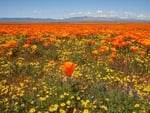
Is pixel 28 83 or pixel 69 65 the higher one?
pixel 69 65

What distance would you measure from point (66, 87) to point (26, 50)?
634cm

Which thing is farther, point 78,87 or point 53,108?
point 78,87

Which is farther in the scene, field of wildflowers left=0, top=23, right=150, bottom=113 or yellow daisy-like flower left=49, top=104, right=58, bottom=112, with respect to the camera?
field of wildflowers left=0, top=23, right=150, bottom=113

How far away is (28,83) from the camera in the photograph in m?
8.29

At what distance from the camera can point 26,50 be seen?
1259 cm

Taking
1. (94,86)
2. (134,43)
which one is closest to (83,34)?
(134,43)

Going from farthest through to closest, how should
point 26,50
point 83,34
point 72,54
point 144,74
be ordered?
point 83,34 → point 26,50 → point 72,54 → point 144,74

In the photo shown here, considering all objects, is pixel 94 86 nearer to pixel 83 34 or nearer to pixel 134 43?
pixel 134 43

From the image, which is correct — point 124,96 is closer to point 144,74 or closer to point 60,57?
point 144,74

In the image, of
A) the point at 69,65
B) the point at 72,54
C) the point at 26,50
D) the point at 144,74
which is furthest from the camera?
the point at 26,50

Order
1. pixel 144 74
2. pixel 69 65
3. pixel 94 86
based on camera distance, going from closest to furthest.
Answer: pixel 69 65 < pixel 94 86 < pixel 144 74

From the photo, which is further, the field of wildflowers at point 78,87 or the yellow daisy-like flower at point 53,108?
the field of wildflowers at point 78,87

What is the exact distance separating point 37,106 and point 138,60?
15.6 feet

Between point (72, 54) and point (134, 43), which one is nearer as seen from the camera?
point (72, 54)
